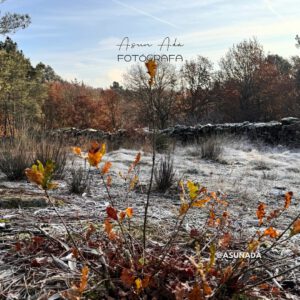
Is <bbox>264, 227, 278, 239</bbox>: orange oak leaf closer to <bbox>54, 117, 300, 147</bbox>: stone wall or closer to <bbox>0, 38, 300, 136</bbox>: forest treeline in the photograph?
<bbox>54, 117, 300, 147</bbox>: stone wall

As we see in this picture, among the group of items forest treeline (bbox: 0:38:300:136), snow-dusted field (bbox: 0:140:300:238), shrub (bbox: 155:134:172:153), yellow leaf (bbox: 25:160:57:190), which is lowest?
snow-dusted field (bbox: 0:140:300:238)

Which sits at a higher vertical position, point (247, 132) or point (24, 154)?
point (247, 132)

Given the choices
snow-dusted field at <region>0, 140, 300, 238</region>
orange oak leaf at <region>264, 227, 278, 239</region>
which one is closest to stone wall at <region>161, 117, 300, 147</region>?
snow-dusted field at <region>0, 140, 300, 238</region>

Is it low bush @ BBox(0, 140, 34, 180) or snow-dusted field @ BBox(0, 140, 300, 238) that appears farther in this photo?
low bush @ BBox(0, 140, 34, 180)

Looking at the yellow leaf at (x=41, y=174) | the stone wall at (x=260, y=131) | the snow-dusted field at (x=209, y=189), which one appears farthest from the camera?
the stone wall at (x=260, y=131)

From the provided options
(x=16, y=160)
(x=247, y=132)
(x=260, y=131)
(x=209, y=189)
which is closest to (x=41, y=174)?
(x=209, y=189)

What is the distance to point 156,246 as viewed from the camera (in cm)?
167

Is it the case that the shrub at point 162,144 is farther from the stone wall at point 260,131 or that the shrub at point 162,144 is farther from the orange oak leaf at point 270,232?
the orange oak leaf at point 270,232

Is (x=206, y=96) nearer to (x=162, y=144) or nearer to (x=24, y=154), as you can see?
(x=162, y=144)

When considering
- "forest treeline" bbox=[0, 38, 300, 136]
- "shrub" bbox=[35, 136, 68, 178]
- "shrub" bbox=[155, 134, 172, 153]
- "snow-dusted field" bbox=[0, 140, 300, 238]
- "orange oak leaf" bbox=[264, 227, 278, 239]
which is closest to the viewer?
"orange oak leaf" bbox=[264, 227, 278, 239]

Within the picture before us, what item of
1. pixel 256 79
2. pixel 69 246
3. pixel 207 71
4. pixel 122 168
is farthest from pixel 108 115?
pixel 69 246

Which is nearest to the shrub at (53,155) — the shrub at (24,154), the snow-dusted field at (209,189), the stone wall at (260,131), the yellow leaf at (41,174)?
the shrub at (24,154)

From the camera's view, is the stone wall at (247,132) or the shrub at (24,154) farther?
the stone wall at (247,132)

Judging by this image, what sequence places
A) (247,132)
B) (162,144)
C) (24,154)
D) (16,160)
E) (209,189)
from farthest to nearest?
(247,132), (162,144), (24,154), (16,160), (209,189)
